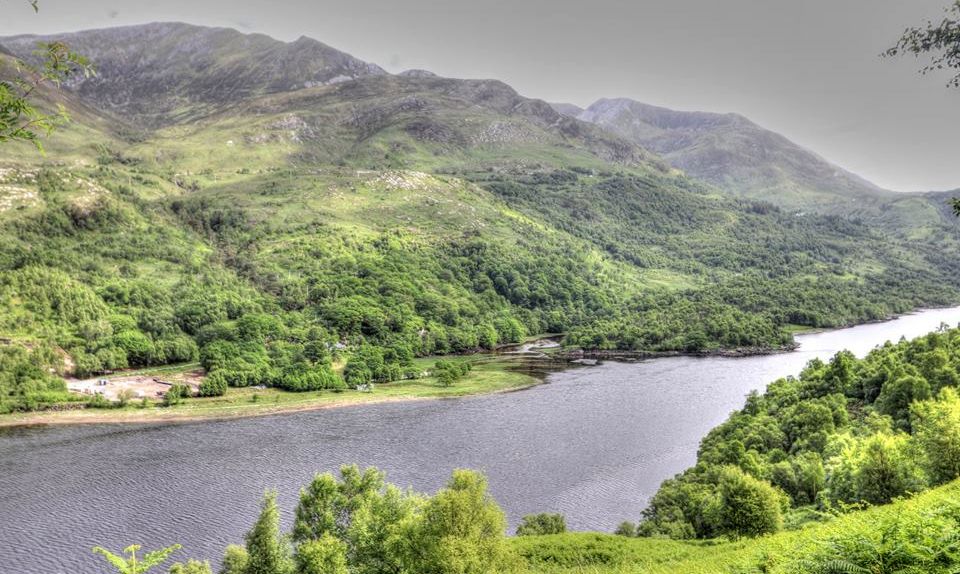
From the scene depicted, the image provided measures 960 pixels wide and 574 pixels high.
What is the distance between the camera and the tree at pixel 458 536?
46281 mm

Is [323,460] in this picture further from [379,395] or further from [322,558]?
[322,558]

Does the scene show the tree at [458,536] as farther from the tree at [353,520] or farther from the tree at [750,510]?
the tree at [750,510]

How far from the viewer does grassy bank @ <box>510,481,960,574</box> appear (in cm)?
1866

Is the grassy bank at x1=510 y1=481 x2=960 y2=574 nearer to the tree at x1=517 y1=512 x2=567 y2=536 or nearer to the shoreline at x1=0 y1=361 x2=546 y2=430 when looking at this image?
the tree at x1=517 y1=512 x2=567 y2=536

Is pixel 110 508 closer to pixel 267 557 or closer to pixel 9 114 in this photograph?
pixel 267 557

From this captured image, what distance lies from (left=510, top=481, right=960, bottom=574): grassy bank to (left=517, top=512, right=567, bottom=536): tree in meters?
4.89

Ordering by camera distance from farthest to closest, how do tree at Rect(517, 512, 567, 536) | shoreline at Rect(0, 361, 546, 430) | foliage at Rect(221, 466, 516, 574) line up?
1. shoreline at Rect(0, 361, 546, 430)
2. tree at Rect(517, 512, 567, 536)
3. foliage at Rect(221, 466, 516, 574)

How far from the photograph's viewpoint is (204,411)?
12912 cm

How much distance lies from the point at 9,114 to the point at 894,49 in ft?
108

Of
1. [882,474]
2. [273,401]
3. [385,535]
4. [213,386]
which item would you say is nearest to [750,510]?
[882,474]

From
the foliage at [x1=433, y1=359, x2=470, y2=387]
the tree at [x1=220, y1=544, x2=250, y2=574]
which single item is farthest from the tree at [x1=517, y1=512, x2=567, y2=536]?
the foliage at [x1=433, y1=359, x2=470, y2=387]

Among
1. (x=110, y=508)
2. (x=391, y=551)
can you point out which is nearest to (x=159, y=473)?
(x=110, y=508)

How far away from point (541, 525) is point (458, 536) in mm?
25132

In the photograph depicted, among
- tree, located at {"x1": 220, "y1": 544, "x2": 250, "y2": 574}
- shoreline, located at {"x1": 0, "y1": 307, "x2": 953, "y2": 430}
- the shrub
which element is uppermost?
the shrub
